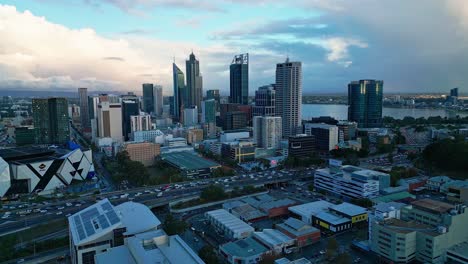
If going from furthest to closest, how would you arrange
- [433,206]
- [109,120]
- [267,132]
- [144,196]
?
[109,120] → [267,132] → [144,196] → [433,206]

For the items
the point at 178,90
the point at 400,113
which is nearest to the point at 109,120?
the point at 178,90

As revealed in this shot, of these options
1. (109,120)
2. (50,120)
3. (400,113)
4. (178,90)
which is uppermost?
(178,90)

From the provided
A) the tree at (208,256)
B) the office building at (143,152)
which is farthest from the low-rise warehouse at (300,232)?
the office building at (143,152)

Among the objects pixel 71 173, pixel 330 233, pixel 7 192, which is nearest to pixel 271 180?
pixel 330 233

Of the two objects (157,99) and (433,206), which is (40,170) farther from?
(157,99)

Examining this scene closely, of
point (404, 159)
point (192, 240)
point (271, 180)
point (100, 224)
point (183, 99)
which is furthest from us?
point (183, 99)

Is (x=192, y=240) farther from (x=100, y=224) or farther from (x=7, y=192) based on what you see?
(x=7, y=192)

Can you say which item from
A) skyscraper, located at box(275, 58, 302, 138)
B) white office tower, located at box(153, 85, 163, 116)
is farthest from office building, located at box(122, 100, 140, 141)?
white office tower, located at box(153, 85, 163, 116)
